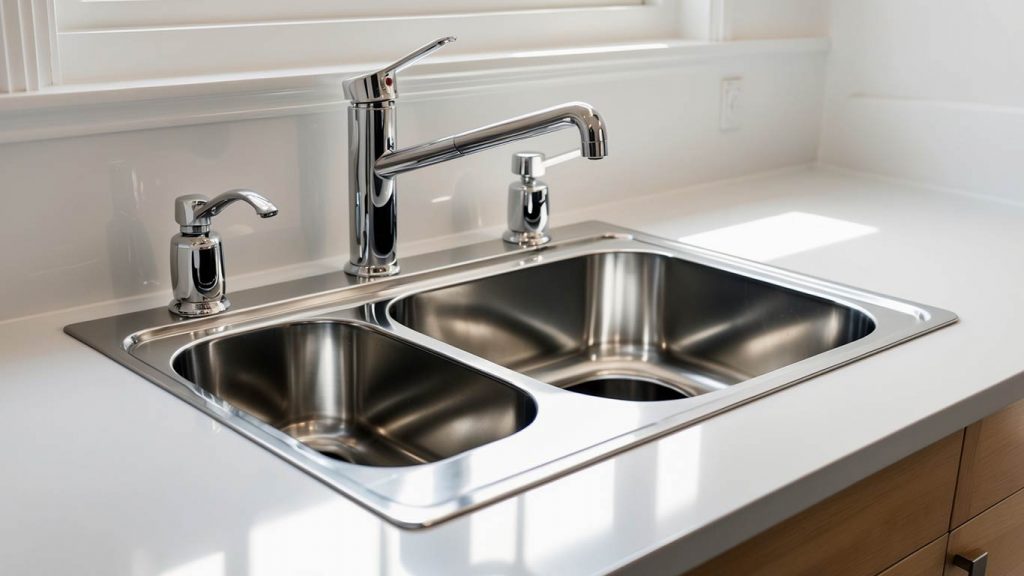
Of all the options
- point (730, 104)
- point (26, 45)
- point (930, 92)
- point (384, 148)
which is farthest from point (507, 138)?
point (930, 92)

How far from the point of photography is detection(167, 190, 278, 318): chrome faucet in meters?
1.12

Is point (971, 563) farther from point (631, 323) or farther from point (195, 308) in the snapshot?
point (195, 308)

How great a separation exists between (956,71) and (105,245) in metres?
1.44

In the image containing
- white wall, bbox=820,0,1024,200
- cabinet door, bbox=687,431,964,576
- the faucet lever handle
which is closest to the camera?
cabinet door, bbox=687,431,964,576

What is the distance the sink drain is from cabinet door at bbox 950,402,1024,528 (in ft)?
1.33

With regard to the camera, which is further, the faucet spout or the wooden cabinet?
the faucet spout

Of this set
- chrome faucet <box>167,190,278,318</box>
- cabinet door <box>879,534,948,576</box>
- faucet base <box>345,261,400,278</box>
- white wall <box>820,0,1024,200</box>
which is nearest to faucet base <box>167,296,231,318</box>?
chrome faucet <box>167,190,278,318</box>

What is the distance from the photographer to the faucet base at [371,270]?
1291 mm

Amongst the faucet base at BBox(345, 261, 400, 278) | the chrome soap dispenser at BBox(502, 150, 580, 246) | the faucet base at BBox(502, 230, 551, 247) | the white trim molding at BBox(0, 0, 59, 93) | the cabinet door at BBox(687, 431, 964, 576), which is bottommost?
the cabinet door at BBox(687, 431, 964, 576)

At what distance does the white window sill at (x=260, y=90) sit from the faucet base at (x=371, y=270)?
207 millimetres

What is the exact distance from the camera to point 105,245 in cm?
118

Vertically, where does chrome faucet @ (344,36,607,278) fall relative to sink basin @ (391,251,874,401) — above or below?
above

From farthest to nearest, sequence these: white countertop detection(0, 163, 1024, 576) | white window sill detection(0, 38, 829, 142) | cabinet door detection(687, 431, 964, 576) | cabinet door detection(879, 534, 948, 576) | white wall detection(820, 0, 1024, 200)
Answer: white wall detection(820, 0, 1024, 200), white window sill detection(0, 38, 829, 142), cabinet door detection(879, 534, 948, 576), cabinet door detection(687, 431, 964, 576), white countertop detection(0, 163, 1024, 576)

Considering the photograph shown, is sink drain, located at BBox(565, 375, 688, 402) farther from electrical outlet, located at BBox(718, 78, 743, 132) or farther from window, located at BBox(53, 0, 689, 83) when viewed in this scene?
electrical outlet, located at BBox(718, 78, 743, 132)
